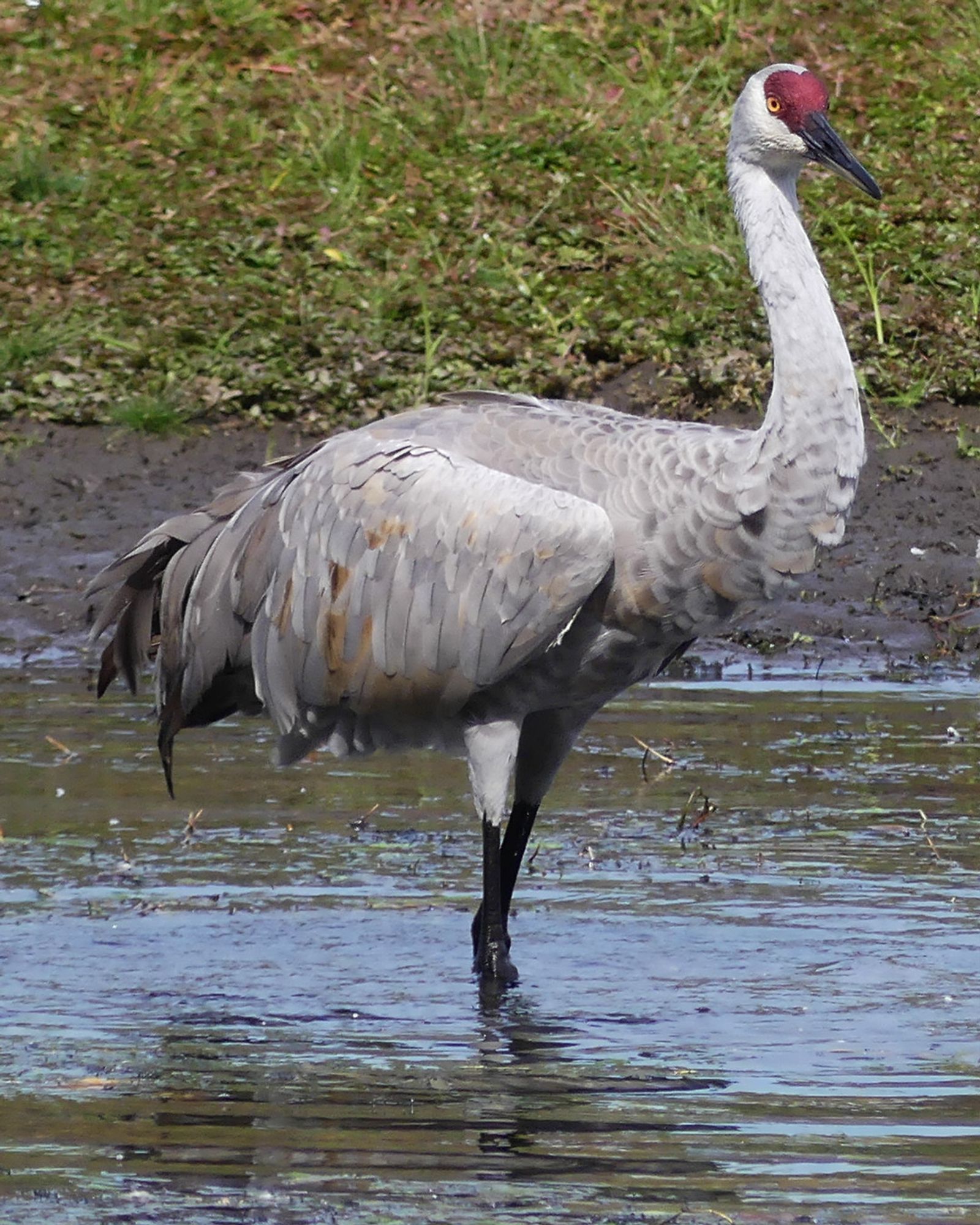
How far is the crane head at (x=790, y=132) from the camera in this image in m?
5.46

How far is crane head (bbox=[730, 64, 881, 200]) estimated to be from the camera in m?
5.46

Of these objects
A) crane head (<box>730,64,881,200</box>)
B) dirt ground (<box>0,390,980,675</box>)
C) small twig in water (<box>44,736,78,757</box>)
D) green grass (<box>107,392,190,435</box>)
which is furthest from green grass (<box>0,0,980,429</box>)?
crane head (<box>730,64,881,200</box>)

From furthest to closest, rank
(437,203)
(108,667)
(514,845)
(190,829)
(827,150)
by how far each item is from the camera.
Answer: (437,203), (190,829), (108,667), (514,845), (827,150)

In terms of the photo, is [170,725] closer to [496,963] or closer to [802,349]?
[496,963]

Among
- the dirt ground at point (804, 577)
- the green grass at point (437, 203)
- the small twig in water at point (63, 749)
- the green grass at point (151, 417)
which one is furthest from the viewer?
the green grass at point (437, 203)

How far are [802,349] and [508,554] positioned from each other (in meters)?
0.78

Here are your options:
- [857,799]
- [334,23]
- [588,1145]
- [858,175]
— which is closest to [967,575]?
[857,799]

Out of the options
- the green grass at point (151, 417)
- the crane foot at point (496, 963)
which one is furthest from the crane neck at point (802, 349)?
the green grass at point (151, 417)

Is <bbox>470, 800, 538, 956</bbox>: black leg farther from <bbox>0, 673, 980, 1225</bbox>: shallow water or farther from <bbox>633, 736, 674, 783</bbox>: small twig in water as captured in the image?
<bbox>633, 736, 674, 783</bbox>: small twig in water

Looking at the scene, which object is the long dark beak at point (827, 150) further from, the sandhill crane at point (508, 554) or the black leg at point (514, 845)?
the black leg at point (514, 845)

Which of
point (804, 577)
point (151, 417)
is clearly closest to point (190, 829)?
point (804, 577)

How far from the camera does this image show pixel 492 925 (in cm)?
552

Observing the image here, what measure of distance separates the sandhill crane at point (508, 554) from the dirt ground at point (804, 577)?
3.26 meters

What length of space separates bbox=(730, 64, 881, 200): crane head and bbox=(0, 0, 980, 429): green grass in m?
5.14
